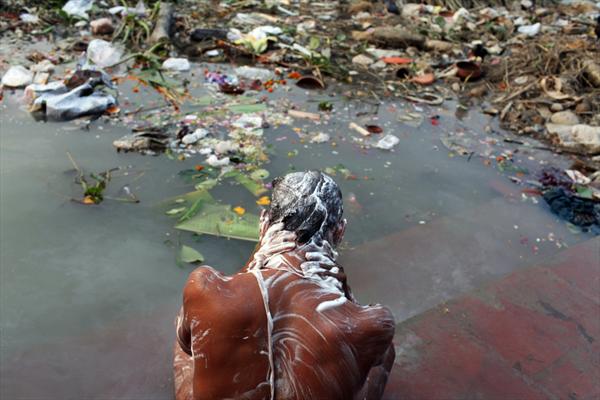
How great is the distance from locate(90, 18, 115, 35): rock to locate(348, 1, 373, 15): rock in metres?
3.96

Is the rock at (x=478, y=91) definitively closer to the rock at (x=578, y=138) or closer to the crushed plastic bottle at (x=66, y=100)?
the rock at (x=578, y=138)

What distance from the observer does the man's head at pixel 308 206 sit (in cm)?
173

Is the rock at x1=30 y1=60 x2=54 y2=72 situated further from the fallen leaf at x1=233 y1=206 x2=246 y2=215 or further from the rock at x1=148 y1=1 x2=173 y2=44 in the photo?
the fallen leaf at x1=233 y1=206 x2=246 y2=215

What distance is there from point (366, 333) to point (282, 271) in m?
0.31

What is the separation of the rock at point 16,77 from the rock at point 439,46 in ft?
16.6

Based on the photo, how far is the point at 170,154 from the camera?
13.9 feet

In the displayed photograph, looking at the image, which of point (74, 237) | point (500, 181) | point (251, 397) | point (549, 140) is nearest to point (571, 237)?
point (500, 181)

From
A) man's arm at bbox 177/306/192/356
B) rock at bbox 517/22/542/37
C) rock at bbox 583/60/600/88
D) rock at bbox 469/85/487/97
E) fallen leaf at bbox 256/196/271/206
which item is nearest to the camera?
man's arm at bbox 177/306/192/356

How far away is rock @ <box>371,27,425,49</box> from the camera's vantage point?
23.2 feet

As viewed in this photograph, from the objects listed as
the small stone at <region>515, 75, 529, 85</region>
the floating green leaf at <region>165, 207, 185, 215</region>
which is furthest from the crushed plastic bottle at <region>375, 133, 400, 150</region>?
the small stone at <region>515, 75, 529, 85</region>

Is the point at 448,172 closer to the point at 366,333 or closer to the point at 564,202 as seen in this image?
the point at 564,202

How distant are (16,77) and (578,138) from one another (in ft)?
18.3

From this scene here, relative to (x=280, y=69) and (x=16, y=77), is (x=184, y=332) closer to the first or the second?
(x=16, y=77)

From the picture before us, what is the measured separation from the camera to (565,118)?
5.24m
